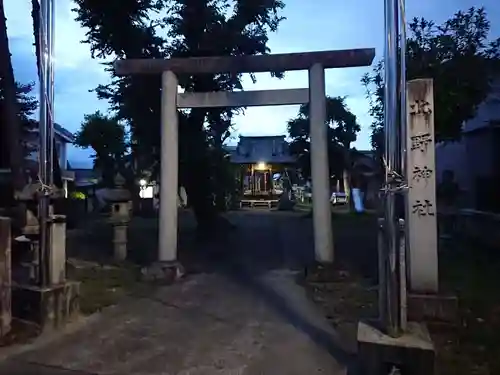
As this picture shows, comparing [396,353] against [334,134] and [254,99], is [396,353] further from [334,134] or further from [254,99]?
[334,134]

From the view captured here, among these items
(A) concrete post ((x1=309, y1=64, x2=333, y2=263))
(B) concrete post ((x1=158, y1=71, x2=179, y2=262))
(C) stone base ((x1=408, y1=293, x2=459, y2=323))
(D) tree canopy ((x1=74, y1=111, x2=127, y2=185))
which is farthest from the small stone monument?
(D) tree canopy ((x1=74, y1=111, x2=127, y2=185))

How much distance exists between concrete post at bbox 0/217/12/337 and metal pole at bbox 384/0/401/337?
12.9ft

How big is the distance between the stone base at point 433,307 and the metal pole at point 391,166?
5.26 ft

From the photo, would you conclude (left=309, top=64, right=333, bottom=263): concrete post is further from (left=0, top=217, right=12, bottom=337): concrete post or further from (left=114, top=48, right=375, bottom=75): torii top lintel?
(left=0, top=217, right=12, bottom=337): concrete post

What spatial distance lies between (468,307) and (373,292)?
1.47 metres

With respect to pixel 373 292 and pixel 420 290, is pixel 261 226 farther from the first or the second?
pixel 420 290

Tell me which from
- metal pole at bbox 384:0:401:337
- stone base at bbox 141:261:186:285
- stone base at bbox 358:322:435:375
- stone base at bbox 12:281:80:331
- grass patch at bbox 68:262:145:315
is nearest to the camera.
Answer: stone base at bbox 358:322:435:375

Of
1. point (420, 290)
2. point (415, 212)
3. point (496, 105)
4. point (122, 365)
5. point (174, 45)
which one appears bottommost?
point (122, 365)

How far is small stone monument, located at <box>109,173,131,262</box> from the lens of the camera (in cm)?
1070

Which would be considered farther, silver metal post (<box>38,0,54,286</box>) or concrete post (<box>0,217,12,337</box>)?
silver metal post (<box>38,0,54,286</box>)

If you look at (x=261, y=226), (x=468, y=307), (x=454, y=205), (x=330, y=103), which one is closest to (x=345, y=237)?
(x=454, y=205)

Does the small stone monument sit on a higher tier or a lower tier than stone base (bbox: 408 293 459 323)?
higher

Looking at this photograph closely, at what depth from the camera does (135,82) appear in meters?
12.5

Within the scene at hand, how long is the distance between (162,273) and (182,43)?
672cm
